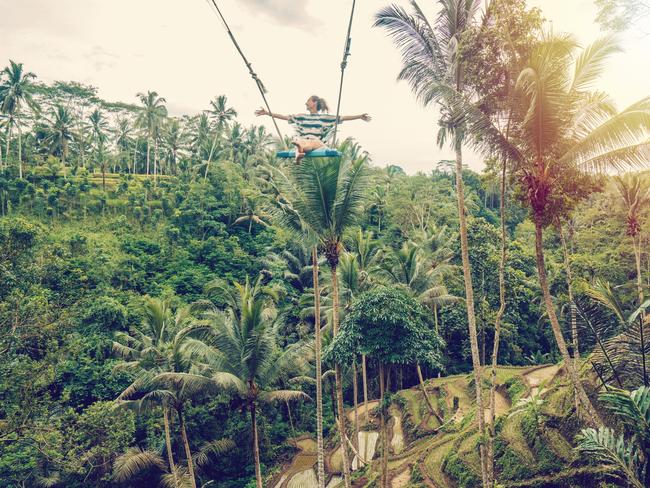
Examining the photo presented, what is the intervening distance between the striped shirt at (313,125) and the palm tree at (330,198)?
2.10m

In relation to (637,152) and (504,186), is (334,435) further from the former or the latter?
(637,152)

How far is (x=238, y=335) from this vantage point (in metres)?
11.2

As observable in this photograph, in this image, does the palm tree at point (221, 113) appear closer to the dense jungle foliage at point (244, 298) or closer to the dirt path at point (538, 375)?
the dense jungle foliage at point (244, 298)

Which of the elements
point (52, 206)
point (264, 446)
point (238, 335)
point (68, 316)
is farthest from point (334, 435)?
point (52, 206)

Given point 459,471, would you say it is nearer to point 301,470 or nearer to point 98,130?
point 301,470

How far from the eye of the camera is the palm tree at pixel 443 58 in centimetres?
897

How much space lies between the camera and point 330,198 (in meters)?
9.77

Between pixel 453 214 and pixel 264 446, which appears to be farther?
pixel 453 214

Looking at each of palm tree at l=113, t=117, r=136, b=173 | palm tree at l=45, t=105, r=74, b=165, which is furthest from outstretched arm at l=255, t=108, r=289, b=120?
palm tree at l=113, t=117, r=136, b=173

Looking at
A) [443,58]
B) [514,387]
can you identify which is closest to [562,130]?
[443,58]

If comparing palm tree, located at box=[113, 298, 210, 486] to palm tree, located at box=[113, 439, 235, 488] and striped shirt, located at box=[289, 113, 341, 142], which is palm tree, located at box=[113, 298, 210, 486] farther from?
striped shirt, located at box=[289, 113, 341, 142]

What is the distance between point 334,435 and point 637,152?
1593 centimetres

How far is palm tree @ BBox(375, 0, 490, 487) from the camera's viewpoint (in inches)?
353

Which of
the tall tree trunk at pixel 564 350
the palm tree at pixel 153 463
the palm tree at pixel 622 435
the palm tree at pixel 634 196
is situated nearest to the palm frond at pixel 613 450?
the palm tree at pixel 622 435
